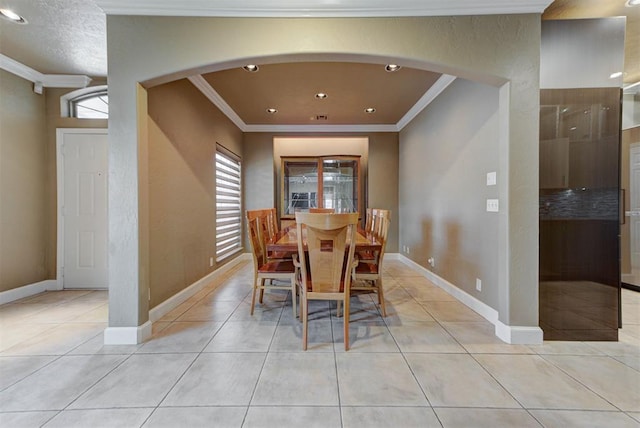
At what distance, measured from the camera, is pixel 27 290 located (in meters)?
3.26

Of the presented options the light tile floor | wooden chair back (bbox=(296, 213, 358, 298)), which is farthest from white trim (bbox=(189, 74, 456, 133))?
the light tile floor

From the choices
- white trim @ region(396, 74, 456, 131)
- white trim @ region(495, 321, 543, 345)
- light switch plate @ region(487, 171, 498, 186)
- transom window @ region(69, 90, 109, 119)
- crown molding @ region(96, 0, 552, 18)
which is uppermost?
white trim @ region(396, 74, 456, 131)

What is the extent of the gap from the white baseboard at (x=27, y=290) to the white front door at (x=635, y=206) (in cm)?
771

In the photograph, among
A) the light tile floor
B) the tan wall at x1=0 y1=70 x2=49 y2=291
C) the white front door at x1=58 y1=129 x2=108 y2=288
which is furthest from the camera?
the white front door at x1=58 y1=129 x2=108 y2=288

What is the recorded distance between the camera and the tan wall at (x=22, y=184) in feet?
9.92

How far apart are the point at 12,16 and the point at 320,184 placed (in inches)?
167

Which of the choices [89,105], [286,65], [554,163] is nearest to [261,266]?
[286,65]

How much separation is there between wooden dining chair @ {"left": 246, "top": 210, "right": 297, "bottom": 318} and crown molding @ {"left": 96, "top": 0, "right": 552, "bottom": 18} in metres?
1.74

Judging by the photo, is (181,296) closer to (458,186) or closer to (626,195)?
(458,186)

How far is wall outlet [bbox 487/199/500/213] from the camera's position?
2381 mm

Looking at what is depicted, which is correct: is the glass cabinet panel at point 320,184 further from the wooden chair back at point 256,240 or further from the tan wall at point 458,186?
the wooden chair back at point 256,240

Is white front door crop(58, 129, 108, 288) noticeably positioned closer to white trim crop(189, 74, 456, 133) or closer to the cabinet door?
white trim crop(189, 74, 456, 133)

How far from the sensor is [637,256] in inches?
140

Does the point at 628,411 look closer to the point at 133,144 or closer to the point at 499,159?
the point at 499,159
